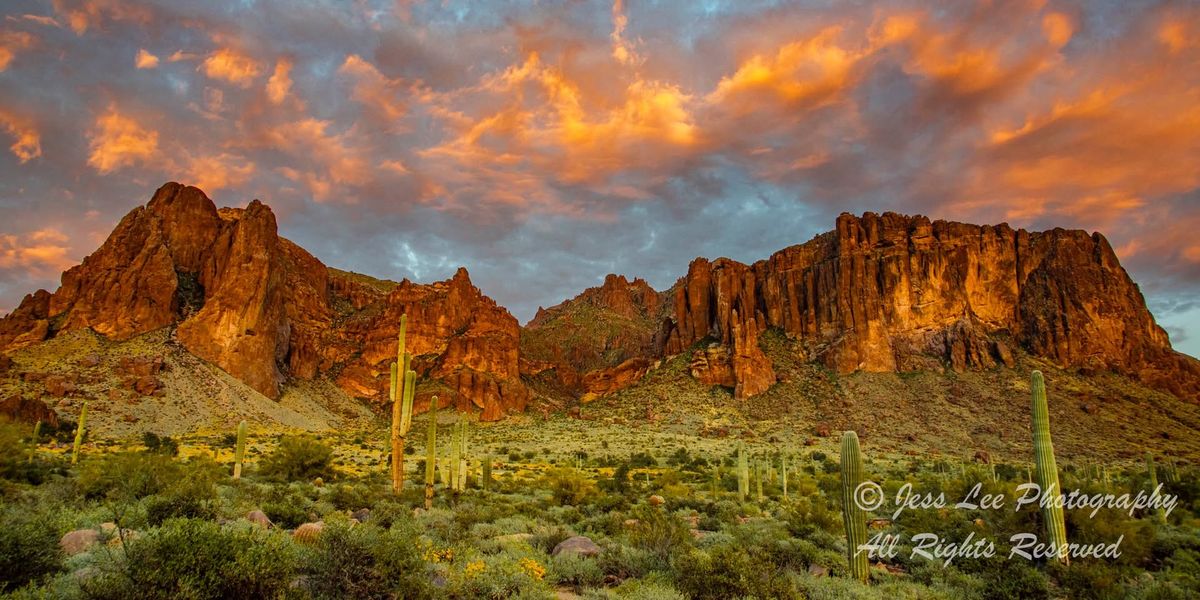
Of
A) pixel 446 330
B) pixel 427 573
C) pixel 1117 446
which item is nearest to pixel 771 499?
pixel 427 573

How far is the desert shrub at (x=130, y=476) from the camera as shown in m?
13.3

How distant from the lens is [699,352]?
9762 centimetres

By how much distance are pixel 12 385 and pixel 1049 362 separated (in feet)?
414

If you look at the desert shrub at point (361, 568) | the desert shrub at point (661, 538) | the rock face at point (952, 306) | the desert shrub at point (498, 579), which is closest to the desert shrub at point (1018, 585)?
the desert shrub at point (661, 538)

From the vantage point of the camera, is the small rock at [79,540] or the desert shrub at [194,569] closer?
the desert shrub at [194,569]

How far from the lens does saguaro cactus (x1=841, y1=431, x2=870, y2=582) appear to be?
10156 millimetres

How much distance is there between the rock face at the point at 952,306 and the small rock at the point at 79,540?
265 feet

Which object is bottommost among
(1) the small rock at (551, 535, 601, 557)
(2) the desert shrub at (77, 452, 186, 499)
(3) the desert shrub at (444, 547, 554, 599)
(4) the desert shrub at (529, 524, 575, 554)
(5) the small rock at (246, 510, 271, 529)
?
(4) the desert shrub at (529, 524, 575, 554)

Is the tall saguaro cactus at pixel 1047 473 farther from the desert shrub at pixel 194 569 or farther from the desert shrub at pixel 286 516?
the desert shrub at pixel 286 516

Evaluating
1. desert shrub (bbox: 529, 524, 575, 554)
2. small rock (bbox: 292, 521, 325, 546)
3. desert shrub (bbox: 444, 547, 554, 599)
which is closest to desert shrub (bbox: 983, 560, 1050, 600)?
desert shrub (bbox: 444, 547, 554, 599)

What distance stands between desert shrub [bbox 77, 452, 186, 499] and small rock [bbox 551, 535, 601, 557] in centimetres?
976

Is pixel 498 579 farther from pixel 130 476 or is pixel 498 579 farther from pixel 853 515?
pixel 130 476

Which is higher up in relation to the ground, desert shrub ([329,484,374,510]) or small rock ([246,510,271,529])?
small rock ([246,510,271,529])

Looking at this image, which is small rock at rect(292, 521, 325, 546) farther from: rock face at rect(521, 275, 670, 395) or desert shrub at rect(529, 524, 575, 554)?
rock face at rect(521, 275, 670, 395)
